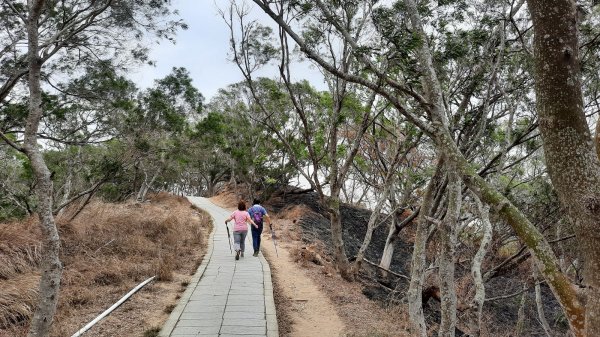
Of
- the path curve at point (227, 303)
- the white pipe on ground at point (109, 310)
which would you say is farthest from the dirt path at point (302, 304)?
the white pipe on ground at point (109, 310)

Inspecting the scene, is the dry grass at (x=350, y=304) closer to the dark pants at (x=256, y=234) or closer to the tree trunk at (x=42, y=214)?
the dark pants at (x=256, y=234)

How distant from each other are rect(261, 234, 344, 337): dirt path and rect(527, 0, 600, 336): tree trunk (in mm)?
5199

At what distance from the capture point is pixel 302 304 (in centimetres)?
840

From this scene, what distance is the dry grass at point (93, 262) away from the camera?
661 centimetres

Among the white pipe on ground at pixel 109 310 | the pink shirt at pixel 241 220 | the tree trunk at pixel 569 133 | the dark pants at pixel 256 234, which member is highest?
the tree trunk at pixel 569 133

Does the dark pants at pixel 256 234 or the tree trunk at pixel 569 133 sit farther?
the dark pants at pixel 256 234

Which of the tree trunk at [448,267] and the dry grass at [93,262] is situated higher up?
the tree trunk at [448,267]

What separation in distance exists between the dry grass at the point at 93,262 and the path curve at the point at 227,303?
0.46 m

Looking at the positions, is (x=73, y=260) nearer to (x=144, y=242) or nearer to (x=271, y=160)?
(x=144, y=242)

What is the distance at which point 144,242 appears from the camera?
11906mm

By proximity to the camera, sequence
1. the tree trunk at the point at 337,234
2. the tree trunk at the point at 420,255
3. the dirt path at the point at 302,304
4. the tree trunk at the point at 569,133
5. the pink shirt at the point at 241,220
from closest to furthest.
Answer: the tree trunk at the point at 569,133 < the tree trunk at the point at 420,255 < the dirt path at the point at 302,304 < the tree trunk at the point at 337,234 < the pink shirt at the point at 241,220

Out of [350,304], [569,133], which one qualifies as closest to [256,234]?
[350,304]

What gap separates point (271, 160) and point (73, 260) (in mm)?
18056

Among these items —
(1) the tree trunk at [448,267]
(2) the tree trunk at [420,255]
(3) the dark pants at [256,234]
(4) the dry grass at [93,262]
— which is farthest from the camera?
(3) the dark pants at [256,234]
